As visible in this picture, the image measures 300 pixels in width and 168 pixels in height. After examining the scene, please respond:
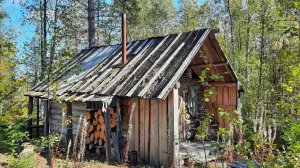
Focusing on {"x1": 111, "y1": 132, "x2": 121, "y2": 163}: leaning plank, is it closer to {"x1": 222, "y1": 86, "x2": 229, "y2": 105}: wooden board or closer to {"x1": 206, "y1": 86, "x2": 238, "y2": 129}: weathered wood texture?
{"x1": 206, "y1": 86, "x2": 238, "y2": 129}: weathered wood texture

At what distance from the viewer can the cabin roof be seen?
30.7 ft

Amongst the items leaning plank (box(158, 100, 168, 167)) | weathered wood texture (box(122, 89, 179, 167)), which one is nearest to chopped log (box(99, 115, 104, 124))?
weathered wood texture (box(122, 89, 179, 167))

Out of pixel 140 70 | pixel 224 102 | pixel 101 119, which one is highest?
pixel 140 70

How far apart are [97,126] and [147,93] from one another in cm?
303

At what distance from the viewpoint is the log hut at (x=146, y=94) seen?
9289mm

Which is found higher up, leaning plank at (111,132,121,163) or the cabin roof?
the cabin roof

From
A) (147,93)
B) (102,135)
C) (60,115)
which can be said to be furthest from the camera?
(60,115)

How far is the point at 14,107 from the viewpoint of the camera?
5.86 meters

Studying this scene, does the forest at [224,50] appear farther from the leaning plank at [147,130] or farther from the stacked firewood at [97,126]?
the leaning plank at [147,130]

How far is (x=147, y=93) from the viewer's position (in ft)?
30.0

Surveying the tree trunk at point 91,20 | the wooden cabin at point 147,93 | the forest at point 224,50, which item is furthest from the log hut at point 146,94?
the tree trunk at point 91,20

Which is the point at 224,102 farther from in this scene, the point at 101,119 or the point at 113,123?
the point at 101,119

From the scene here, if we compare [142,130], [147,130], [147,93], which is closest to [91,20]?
[142,130]

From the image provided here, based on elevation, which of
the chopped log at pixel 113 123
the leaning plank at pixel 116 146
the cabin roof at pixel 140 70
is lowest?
the leaning plank at pixel 116 146
